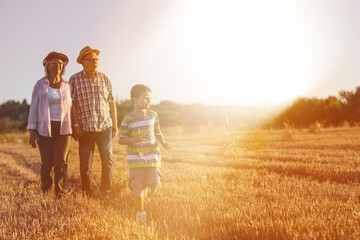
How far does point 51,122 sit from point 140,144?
1990 millimetres

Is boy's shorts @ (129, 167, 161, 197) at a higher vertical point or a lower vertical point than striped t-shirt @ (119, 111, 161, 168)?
lower

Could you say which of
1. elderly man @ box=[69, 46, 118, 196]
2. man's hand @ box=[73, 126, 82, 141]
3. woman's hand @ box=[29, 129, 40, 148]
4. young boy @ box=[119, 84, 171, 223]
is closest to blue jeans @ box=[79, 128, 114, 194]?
elderly man @ box=[69, 46, 118, 196]

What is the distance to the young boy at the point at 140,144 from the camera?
3727 millimetres

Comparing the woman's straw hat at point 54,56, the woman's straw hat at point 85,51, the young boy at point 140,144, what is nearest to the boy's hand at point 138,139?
the young boy at point 140,144

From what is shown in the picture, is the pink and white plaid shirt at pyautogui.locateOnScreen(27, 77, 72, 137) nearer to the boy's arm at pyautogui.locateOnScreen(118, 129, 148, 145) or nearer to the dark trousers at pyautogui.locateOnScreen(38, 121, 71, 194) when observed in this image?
the dark trousers at pyautogui.locateOnScreen(38, 121, 71, 194)

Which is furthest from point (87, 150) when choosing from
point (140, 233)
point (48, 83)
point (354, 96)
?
point (354, 96)

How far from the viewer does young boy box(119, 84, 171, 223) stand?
147 inches

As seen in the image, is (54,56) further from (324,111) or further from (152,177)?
(324,111)

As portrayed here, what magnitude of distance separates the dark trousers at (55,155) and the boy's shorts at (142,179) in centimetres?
169

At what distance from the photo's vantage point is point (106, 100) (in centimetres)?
537

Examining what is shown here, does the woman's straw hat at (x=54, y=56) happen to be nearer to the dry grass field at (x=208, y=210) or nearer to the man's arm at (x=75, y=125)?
the man's arm at (x=75, y=125)

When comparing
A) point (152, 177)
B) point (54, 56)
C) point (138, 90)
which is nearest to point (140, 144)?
point (152, 177)

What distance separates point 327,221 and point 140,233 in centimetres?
193

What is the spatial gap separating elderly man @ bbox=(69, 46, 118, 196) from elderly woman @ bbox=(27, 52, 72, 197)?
0.76 ft
